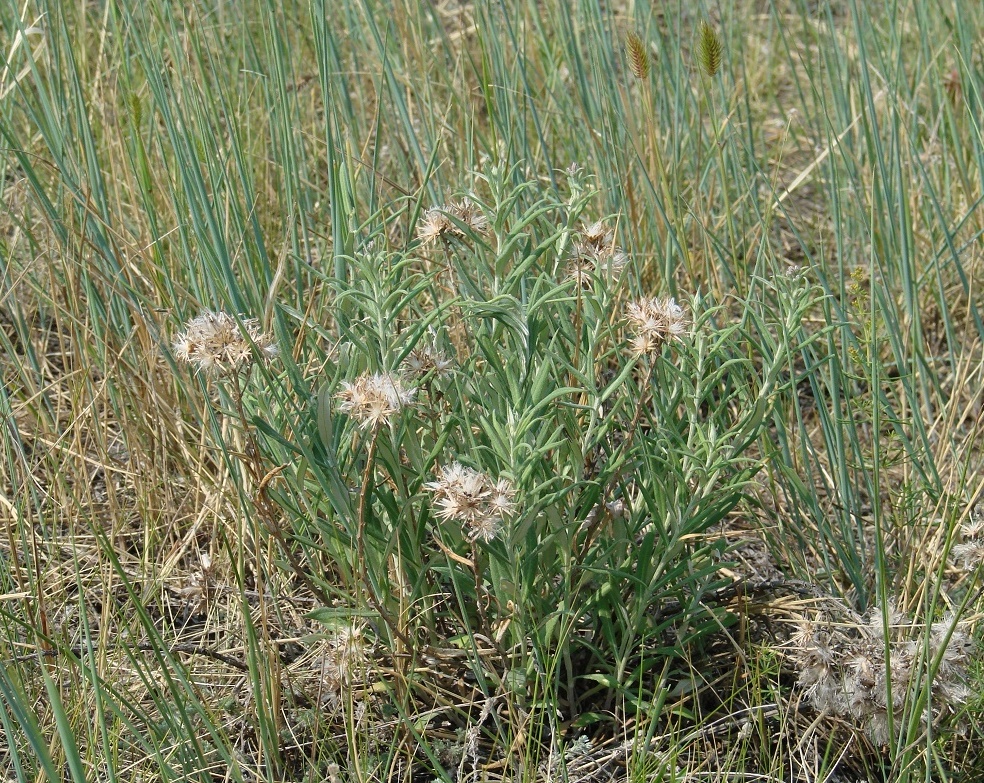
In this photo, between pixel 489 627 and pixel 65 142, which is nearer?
pixel 489 627

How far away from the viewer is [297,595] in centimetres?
161

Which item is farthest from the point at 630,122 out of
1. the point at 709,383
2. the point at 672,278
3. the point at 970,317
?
the point at 970,317

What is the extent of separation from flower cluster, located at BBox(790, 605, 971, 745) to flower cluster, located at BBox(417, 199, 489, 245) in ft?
2.11

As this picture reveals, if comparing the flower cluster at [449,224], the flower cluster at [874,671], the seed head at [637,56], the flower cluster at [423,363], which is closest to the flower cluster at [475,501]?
the flower cluster at [423,363]

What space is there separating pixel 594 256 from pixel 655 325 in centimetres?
18

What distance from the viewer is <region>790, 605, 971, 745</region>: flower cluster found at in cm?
123

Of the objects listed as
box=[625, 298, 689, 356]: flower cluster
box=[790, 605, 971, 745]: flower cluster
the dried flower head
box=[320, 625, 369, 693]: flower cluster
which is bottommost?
box=[790, 605, 971, 745]: flower cluster

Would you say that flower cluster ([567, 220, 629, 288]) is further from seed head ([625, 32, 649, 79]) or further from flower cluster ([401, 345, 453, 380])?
seed head ([625, 32, 649, 79])

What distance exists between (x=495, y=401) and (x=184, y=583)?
0.73 meters

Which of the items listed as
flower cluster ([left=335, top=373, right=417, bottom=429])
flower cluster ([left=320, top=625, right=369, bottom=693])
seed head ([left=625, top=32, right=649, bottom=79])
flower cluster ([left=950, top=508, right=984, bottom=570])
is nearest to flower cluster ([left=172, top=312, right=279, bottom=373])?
flower cluster ([left=335, top=373, right=417, bottom=429])

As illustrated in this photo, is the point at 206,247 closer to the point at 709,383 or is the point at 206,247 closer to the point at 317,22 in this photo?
the point at 317,22

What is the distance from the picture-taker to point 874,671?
124 centimetres

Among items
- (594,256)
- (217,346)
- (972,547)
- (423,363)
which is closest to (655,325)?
(594,256)

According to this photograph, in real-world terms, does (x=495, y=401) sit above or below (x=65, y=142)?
below
